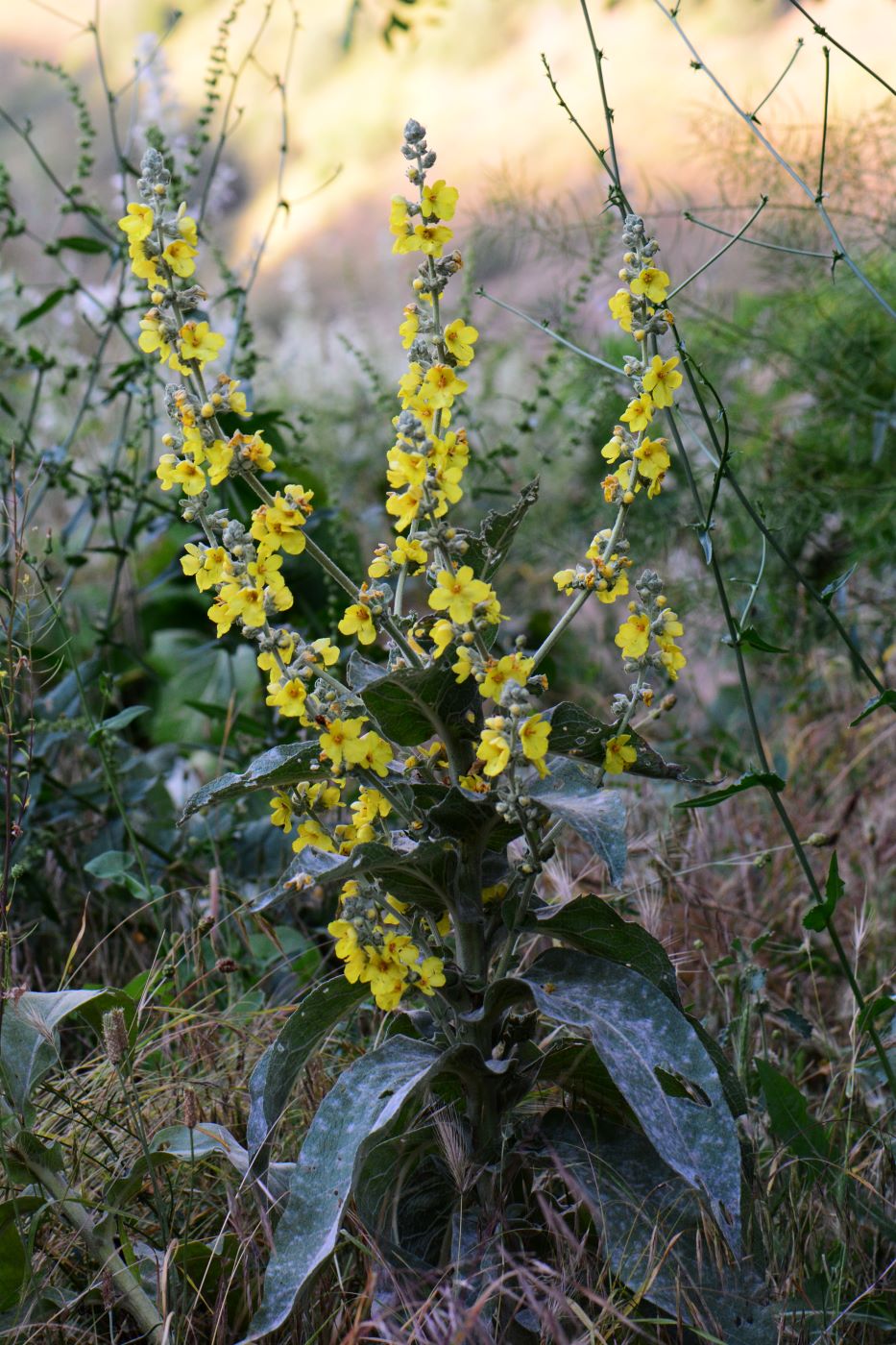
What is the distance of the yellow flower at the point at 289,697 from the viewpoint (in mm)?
1061

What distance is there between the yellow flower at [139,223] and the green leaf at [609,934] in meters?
0.74

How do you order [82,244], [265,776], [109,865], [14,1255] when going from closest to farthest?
1. [265,776]
2. [14,1255]
3. [109,865]
4. [82,244]

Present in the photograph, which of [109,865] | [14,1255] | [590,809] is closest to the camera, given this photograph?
[590,809]

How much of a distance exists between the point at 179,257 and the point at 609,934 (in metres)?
0.75

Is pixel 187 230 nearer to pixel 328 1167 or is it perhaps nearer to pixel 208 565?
pixel 208 565

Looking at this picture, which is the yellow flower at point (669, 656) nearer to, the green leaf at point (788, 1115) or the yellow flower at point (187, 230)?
the green leaf at point (788, 1115)

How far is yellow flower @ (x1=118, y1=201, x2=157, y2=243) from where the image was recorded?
1.05 meters

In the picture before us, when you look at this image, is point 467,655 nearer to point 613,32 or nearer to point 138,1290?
point 138,1290

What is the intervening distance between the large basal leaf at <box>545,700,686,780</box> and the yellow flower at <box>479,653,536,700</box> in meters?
0.08

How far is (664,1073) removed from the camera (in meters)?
1.04

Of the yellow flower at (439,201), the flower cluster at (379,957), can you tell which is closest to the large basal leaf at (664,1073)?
the flower cluster at (379,957)

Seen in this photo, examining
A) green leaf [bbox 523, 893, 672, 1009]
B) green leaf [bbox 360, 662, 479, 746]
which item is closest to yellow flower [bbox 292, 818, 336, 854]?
green leaf [bbox 360, 662, 479, 746]

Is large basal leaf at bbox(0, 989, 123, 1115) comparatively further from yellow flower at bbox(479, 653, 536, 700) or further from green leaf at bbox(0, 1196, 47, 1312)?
yellow flower at bbox(479, 653, 536, 700)

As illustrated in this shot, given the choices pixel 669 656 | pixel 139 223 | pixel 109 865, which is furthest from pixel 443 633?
pixel 109 865
